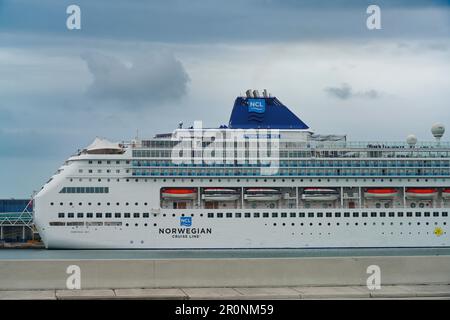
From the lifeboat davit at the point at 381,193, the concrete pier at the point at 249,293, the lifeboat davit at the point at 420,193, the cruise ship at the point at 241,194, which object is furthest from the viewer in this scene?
the lifeboat davit at the point at 420,193

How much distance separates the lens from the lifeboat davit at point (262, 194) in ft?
114

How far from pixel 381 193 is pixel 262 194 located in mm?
5342

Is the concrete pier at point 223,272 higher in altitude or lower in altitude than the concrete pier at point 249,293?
higher

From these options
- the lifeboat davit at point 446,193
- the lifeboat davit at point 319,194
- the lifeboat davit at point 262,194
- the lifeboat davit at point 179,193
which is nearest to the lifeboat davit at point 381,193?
the lifeboat davit at point 319,194

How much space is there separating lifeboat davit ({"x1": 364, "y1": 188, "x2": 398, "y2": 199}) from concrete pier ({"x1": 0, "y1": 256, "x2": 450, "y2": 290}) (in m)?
26.0

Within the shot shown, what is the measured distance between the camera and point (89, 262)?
9727 millimetres

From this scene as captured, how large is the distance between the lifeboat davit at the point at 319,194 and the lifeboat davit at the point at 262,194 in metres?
1.18

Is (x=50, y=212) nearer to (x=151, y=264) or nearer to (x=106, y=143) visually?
(x=106, y=143)

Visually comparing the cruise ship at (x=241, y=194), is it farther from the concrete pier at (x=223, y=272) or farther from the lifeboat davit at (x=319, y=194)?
the concrete pier at (x=223, y=272)

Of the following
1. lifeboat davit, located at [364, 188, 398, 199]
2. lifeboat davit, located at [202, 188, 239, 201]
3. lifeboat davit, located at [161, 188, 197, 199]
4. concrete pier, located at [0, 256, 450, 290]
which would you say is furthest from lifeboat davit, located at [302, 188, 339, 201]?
concrete pier, located at [0, 256, 450, 290]

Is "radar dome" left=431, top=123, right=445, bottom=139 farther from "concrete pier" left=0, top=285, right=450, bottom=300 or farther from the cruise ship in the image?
"concrete pier" left=0, top=285, right=450, bottom=300
